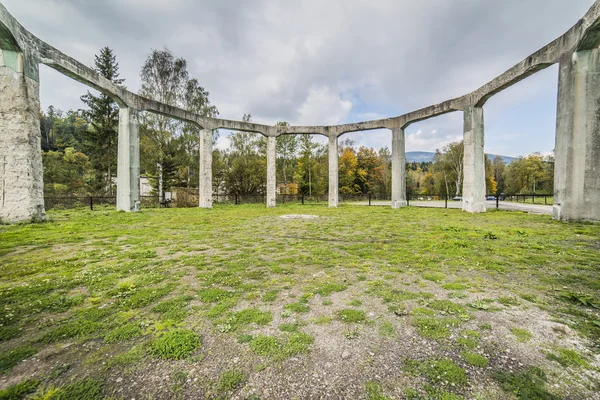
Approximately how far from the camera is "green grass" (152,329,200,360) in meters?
2.07

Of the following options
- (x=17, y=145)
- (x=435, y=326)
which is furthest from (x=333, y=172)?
(x=435, y=326)

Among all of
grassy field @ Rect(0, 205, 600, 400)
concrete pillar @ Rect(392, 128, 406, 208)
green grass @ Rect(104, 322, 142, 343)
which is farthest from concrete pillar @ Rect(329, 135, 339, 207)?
green grass @ Rect(104, 322, 142, 343)

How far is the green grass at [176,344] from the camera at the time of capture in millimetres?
2070

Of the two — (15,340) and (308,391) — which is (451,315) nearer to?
(308,391)

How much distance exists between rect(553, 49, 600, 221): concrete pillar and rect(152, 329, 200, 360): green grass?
1349 cm

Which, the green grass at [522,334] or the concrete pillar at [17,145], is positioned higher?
the concrete pillar at [17,145]

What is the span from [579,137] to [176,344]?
550 inches

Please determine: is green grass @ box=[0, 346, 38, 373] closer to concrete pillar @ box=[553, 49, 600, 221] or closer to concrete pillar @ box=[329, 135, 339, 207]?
concrete pillar @ box=[553, 49, 600, 221]

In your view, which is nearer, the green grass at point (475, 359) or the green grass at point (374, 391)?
the green grass at point (374, 391)

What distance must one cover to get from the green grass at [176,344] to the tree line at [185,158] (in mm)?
23404

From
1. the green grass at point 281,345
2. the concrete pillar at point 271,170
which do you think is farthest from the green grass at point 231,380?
the concrete pillar at point 271,170

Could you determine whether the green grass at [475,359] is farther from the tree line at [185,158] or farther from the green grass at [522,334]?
the tree line at [185,158]

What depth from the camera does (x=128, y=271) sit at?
414 cm

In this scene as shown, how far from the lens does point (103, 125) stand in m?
24.6
